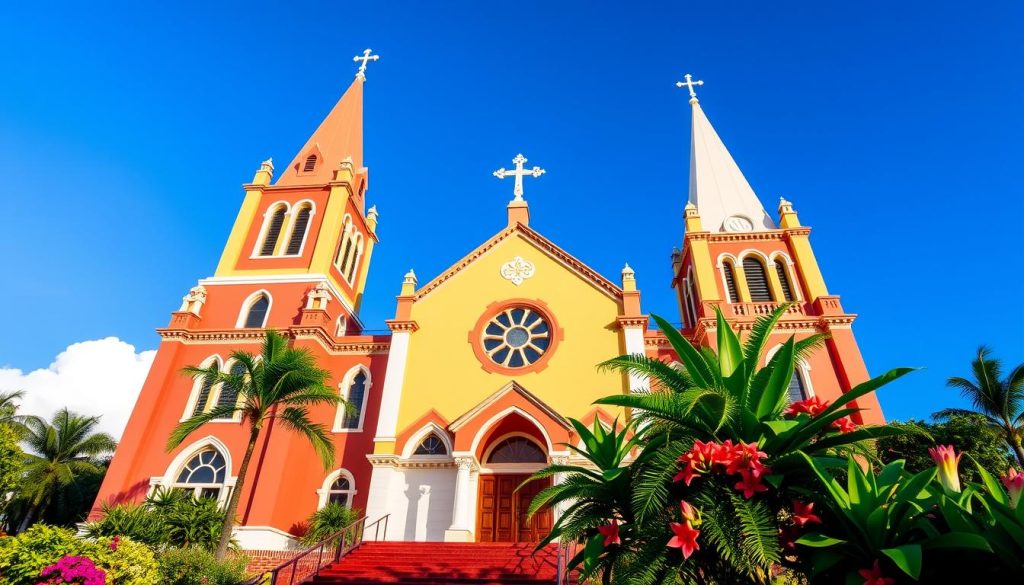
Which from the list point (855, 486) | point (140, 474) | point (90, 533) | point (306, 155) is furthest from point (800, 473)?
point (306, 155)

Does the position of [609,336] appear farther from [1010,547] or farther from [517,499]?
[1010,547]

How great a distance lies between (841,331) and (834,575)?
1814 centimetres

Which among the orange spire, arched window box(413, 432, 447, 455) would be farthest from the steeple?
the orange spire

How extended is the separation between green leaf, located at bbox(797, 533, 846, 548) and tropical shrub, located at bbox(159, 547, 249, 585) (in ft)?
42.3

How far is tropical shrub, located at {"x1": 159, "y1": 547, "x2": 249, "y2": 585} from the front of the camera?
1216cm

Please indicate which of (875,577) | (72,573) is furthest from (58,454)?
(875,577)

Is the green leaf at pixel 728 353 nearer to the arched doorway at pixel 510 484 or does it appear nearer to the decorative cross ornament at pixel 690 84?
the arched doorway at pixel 510 484

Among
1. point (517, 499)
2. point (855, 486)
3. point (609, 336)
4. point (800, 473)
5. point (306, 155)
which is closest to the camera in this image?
point (855, 486)

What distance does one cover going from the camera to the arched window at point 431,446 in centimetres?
1828

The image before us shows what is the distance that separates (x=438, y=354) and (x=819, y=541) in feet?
55.7

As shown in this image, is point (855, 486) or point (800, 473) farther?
point (800, 473)

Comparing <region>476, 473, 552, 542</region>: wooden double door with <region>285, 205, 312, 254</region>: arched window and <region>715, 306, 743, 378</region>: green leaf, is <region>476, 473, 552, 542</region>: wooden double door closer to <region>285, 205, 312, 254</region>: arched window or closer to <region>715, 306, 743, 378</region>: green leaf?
<region>715, 306, 743, 378</region>: green leaf

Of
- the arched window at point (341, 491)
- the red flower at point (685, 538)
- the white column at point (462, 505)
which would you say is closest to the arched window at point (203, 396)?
the arched window at point (341, 491)

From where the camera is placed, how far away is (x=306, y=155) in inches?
1148
